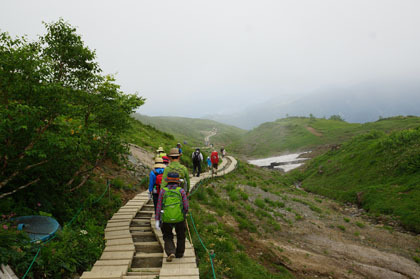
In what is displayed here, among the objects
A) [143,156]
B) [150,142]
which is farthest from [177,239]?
[150,142]

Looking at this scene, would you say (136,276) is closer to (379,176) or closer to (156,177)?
(156,177)

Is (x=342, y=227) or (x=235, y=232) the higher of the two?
(x=235, y=232)

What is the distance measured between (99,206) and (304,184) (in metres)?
36.2

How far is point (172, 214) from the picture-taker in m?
6.72

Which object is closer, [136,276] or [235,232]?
[136,276]

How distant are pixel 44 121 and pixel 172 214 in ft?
15.7

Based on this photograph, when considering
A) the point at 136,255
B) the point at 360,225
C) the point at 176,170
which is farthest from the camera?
the point at 360,225

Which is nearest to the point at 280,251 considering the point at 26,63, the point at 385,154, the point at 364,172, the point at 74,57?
the point at 26,63

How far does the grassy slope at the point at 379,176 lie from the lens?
22484 mm

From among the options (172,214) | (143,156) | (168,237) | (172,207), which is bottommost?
(168,237)

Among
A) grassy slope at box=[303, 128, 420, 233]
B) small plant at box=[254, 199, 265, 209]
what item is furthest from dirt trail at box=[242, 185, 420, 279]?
grassy slope at box=[303, 128, 420, 233]

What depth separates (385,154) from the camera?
3177 cm

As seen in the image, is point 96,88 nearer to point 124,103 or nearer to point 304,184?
point 124,103

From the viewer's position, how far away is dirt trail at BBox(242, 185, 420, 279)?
11.9 m
